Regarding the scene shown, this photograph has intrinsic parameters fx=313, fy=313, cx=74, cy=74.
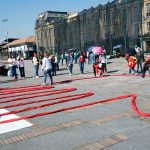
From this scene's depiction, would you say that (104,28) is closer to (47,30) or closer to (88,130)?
(47,30)

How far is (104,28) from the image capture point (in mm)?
60844

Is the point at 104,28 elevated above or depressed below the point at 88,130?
above

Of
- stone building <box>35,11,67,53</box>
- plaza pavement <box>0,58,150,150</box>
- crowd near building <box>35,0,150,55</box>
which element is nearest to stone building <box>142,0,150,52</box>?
crowd near building <box>35,0,150,55</box>

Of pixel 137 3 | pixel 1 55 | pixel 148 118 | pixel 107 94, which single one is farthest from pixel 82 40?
pixel 148 118

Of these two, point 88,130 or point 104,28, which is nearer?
point 88,130

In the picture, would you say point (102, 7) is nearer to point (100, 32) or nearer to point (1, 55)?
point (100, 32)

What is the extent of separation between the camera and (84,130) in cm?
721

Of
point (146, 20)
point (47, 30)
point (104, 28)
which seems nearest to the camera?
point (146, 20)

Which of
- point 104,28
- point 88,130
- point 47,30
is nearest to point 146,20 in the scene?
point 104,28

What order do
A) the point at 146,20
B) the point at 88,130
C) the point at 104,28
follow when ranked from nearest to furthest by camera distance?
the point at 88,130 < the point at 146,20 < the point at 104,28

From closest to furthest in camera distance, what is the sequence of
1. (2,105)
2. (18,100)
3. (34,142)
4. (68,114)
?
(34,142)
(68,114)
(2,105)
(18,100)

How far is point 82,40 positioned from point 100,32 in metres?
5.92

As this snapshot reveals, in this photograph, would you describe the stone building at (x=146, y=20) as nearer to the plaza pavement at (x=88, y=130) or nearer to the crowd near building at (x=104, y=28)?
the crowd near building at (x=104, y=28)

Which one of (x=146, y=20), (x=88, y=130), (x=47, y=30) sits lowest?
(x=88, y=130)
